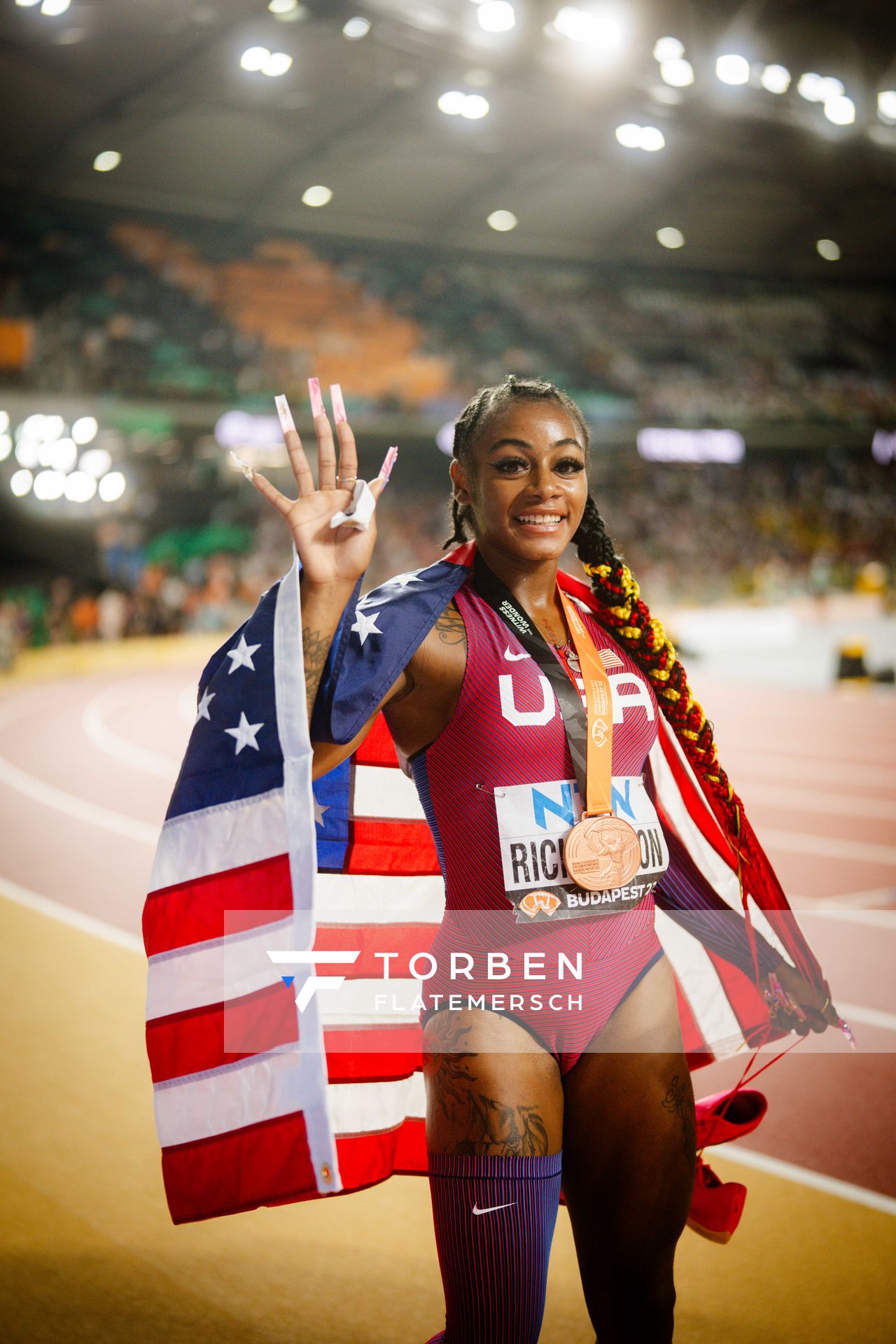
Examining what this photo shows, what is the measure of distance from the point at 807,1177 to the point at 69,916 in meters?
4.63

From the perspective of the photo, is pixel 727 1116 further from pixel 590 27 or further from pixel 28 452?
pixel 28 452

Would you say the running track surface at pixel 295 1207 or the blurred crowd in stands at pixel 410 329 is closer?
the running track surface at pixel 295 1207

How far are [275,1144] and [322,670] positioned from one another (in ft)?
2.55

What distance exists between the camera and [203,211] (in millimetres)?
27531

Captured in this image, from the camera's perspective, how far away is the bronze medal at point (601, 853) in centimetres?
205

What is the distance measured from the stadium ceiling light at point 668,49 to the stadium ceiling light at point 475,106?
4462 mm

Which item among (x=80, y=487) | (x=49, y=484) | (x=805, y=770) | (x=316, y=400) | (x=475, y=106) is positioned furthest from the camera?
Answer: (x=80, y=487)

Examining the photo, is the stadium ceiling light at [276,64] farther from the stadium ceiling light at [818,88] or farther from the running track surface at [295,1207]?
the running track surface at [295,1207]

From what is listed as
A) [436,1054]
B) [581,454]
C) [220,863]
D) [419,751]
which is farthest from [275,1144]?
[581,454]

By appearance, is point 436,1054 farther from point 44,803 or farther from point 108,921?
point 44,803

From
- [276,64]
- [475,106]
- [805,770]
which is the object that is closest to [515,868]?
[805,770]

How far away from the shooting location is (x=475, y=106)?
21250 mm

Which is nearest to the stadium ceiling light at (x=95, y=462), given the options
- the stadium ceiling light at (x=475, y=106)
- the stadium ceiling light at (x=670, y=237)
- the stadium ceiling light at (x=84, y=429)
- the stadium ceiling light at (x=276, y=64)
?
the stadium ceiling light at (x=84, y=429)

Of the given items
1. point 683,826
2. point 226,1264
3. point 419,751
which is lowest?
point 226,1264
